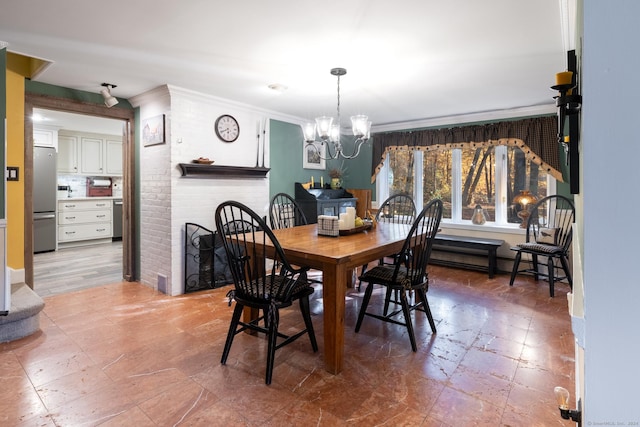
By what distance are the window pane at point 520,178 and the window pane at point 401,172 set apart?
4.69 ft

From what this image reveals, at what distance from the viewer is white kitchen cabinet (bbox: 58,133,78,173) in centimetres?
638

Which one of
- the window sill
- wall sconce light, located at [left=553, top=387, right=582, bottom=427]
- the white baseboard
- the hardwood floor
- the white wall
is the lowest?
the hardwood floor

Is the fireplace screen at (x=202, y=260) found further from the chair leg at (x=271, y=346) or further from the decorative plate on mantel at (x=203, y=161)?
the chair leg at (x=271, y=346)

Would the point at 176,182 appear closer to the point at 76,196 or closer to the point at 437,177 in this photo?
the point at 437,177

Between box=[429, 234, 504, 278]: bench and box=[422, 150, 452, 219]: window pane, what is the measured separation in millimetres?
569

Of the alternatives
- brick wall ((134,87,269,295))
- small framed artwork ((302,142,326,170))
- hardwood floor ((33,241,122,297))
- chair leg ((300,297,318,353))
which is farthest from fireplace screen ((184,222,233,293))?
small framed artwork ((302,142,326,170))

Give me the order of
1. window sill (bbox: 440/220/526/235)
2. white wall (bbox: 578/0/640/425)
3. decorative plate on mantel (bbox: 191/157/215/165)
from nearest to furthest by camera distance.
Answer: white wall (bbox: 578/0/640/425)
decorative plate on mantel (bbox: 191/157/215/165)
window sill (bbox: 440/220/526/235)

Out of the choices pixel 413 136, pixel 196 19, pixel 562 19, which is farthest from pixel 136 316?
pixel 413 136

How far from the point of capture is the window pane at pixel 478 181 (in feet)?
16.4

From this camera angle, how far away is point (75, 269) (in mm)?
4793

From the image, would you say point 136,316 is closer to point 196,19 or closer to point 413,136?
point 196,19

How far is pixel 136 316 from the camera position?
310cm

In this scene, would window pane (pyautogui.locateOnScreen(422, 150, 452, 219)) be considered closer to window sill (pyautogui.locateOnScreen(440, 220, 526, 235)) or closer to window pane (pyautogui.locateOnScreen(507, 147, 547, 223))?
window sill (pyautogui.locateOnScreen(440, 220, 526, 235))

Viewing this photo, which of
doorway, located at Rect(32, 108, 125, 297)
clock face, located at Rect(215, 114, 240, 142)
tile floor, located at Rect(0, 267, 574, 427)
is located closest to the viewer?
tile floor, located at Rect(0, 267, 574, 427)
